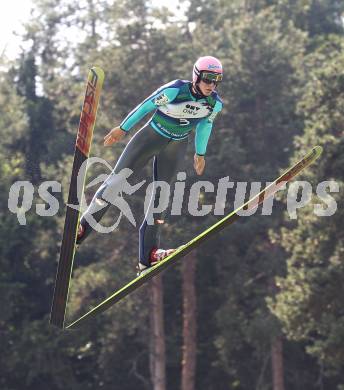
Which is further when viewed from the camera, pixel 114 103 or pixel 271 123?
pixel 271 123

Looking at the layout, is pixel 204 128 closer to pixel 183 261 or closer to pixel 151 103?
pixel 151 103

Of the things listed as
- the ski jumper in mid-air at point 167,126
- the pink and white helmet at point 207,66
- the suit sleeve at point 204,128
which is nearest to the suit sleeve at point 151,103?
the ski jumper in mid-air at point 167,126

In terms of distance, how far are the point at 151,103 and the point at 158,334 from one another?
76.1 ft

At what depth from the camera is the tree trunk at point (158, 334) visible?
31.3m

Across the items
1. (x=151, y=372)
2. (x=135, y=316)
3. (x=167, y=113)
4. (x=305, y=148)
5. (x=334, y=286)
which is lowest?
(x=151, y=372)

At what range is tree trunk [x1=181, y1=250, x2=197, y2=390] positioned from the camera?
31484 mm

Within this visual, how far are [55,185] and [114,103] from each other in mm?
4496

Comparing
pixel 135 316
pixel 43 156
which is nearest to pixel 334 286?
pixel 135 316

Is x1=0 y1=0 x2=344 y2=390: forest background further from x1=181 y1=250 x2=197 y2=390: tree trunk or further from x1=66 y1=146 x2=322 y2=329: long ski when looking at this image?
x1=66 y1=146 x2=322 y2=329: long ski

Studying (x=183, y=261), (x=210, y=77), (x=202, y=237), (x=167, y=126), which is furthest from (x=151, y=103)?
(x=183, y=261)

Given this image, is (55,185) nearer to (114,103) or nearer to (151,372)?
(114,103)

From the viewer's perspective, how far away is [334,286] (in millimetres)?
25266

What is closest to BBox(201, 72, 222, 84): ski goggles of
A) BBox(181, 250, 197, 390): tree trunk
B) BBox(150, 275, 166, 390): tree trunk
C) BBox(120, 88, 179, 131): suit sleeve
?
BBox(120, 88, 179, 131): suit sleeve

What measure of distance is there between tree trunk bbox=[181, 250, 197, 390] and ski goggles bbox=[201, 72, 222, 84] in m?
22.6
